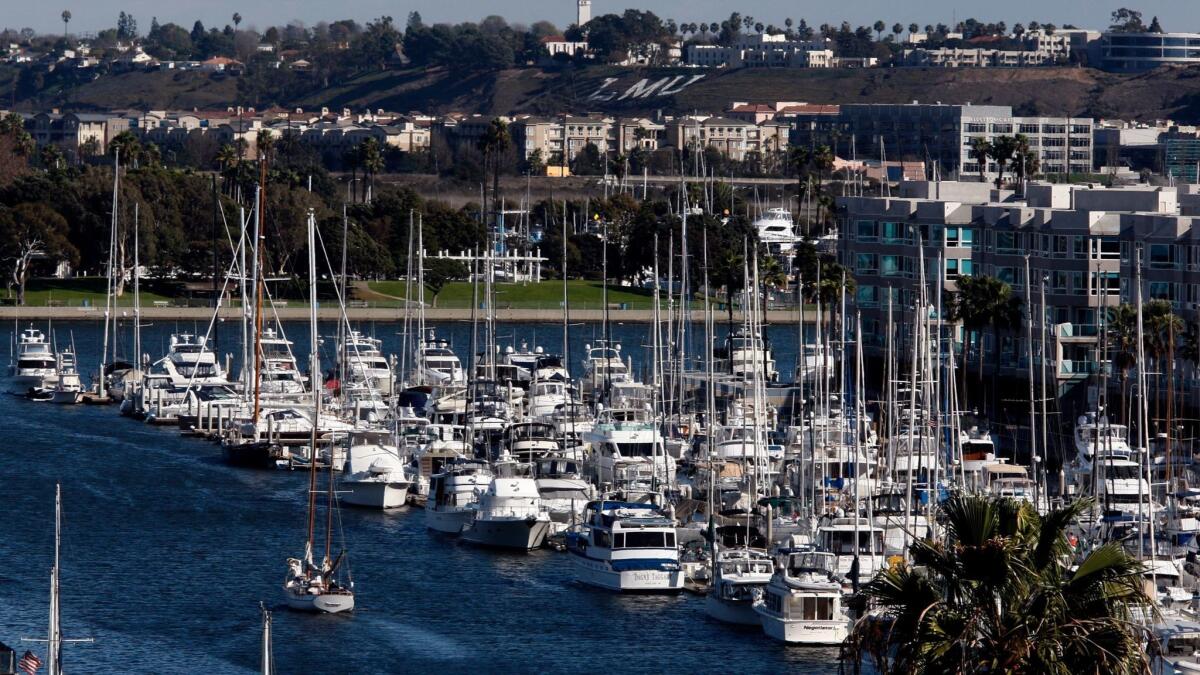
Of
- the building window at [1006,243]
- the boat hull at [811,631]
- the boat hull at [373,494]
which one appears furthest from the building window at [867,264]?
the boat hull at [811,631]

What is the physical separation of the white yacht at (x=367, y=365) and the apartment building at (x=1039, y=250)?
16973 mm

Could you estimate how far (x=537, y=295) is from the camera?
135500 millimetres

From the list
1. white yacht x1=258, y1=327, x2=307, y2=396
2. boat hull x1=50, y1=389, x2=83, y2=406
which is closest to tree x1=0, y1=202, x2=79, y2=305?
boat hull x1=50, y1=389, x2=83, y2=406

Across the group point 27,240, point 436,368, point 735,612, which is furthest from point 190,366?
point 735,612

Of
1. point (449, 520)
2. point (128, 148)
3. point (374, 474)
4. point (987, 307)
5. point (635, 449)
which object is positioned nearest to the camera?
point (449, 520)

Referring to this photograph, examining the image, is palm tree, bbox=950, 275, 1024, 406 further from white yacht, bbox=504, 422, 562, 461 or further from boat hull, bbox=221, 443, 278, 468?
boat hull, bbox=221, 443, 278, 468

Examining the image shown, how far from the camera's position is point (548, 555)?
Result: 176 ft

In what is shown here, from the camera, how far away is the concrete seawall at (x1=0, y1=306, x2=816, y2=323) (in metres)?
120

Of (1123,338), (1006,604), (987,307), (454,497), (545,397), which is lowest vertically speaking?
(454,497)

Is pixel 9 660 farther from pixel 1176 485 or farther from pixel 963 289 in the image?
pixel 963 289

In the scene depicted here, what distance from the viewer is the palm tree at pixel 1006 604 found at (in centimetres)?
2358

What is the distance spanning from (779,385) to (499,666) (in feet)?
129

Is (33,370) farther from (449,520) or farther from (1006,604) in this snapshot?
(1006,604)

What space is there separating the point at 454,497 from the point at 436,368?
30.4m
